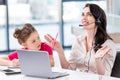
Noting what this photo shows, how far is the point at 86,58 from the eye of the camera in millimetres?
2510

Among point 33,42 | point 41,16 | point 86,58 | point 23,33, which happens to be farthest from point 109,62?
point 41,16

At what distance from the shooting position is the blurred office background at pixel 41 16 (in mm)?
6957

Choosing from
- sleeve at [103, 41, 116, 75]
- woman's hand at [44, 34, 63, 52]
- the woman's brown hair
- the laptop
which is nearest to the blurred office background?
the woman's brown hair

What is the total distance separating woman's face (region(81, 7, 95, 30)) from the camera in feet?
8.12

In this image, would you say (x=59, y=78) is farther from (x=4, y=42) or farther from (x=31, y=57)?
(x=4, y=42)

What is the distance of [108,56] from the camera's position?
2428mm

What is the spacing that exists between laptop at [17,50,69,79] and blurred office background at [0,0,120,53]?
471cm

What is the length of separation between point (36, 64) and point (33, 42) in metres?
0.46

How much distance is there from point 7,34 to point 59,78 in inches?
196

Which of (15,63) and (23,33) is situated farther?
(23,33)

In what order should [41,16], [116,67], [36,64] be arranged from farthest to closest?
[41,16] → [116,67] → [36,64]

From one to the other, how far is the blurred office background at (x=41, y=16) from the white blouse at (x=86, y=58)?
431cm

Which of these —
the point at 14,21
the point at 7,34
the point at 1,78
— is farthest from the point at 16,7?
the point at 1,78

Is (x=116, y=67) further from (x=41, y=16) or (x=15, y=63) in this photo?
(x=41, y=16)
